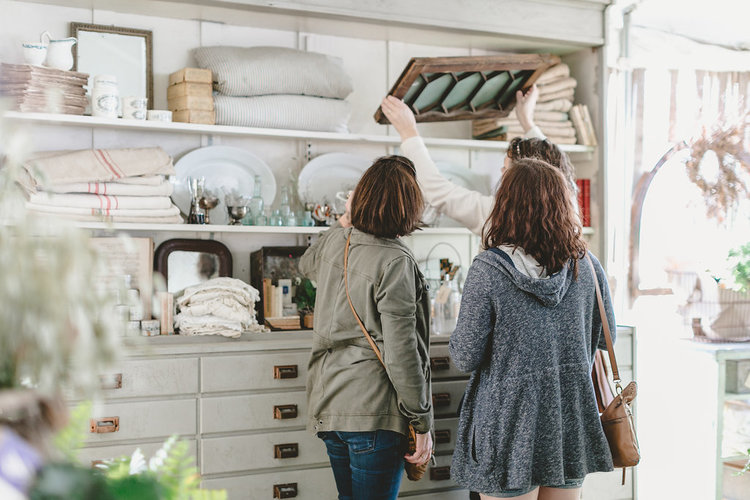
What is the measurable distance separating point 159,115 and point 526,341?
1.78m

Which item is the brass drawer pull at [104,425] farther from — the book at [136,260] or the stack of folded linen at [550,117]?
the stack of folded linen at [550,117]

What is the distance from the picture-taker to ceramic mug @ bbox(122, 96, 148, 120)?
294 centimetres

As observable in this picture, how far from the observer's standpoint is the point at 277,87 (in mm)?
3174

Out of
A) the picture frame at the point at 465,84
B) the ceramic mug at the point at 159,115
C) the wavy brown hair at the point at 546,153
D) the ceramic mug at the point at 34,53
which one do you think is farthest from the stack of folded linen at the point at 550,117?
the ceramic mug at the point at 34,53

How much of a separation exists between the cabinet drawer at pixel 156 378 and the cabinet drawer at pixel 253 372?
50 mm

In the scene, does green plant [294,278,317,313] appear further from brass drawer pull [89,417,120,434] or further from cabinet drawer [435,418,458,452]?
brass drawer pull [89,417,120,434]

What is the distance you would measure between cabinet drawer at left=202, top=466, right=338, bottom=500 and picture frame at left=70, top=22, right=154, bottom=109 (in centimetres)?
156

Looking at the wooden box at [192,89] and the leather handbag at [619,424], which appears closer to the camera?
the leather handbag at [619,424]

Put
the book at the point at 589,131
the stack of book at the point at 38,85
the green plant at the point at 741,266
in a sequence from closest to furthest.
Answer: the stack of book at the point at 38,85 < the green plant at the point at 741,266 < the book at the point at 589,131

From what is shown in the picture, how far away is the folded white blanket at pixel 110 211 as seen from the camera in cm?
277

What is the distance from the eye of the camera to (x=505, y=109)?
11.3ft

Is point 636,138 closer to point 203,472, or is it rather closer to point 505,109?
point 505,109

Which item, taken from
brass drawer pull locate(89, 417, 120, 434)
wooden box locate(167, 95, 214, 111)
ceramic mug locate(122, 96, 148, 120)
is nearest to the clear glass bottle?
wooden box locate(167, 95, 214, 111)

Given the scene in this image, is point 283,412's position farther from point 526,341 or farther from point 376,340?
point 526,341
